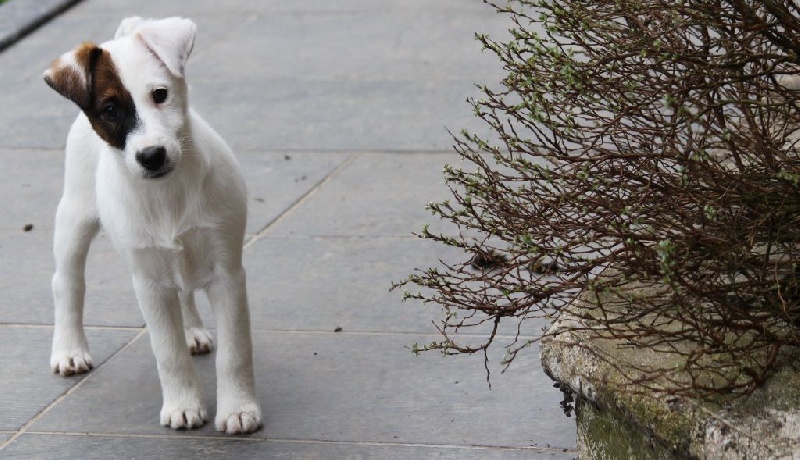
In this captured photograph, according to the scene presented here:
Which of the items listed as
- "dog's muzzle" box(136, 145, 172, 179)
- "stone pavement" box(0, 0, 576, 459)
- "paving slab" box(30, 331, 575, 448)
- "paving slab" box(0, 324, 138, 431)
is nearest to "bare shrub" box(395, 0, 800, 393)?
"paving slab" box(30, 331, 575, 448)

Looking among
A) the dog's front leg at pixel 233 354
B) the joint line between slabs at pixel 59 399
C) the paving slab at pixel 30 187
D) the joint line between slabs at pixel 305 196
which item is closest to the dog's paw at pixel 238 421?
the dog's front leg at pixel 233 354

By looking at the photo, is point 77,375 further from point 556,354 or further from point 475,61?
point 475,61

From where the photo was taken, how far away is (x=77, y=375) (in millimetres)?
5332

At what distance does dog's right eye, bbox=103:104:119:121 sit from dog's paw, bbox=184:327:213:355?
150 cm

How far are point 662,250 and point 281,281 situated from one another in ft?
11.3

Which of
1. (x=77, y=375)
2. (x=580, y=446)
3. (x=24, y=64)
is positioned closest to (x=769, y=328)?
(x=580, y=446)

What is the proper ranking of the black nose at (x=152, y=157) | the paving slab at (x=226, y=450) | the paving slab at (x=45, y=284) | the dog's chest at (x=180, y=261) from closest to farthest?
1. the black nose at (x=152, y=157)
2. the paving slab at (x=226, y=450)
3. the dog's chest at (x=180, y=261)
4. the paving slab at (x=45, y=284)

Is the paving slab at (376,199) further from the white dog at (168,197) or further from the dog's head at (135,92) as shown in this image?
the dog's head at (135,92)

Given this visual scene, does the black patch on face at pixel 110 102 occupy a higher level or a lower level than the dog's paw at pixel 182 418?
higher

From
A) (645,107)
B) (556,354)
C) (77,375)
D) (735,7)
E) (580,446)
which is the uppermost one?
(735,7)

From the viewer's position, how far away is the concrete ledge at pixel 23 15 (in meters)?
11.8

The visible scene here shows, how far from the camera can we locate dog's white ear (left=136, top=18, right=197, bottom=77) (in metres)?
4.32

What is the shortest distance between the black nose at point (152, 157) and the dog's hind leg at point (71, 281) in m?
1.03

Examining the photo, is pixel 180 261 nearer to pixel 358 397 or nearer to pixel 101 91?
pixel 101 91
